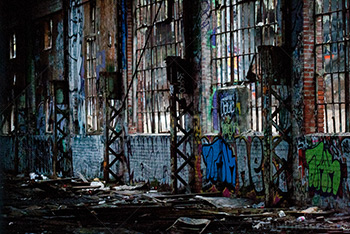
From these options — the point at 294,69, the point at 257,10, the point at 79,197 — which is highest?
the point at 257,10

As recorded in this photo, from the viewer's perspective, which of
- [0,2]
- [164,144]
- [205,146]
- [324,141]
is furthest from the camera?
[164,144]

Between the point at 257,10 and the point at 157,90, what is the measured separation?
4888 millimetres

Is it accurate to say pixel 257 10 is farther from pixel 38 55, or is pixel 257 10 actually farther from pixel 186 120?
pixel 38 55

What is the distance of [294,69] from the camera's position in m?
11.7

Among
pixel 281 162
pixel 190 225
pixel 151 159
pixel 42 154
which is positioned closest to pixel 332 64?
pixel 281 162

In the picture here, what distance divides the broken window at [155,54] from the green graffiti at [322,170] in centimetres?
597

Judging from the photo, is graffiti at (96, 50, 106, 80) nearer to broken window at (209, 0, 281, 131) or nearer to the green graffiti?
broken window at (209, 0, 281, 131)

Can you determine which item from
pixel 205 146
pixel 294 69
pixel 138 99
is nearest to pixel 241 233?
pixel 294 69

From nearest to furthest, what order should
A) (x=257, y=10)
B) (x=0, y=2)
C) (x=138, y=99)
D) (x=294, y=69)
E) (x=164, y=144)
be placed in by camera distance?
(x=0, y=2) → (x=294, y=69) → (x=257, y=10) → (x=164, y=144) → (x=138, y=99)

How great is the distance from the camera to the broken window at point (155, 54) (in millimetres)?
16062

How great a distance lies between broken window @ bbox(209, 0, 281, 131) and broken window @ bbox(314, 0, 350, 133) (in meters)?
1.28

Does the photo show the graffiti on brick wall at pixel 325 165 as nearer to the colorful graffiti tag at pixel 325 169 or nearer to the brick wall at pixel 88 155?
the colorful graffiti tag at pixel 325 169

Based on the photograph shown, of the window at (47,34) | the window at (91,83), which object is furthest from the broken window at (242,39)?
the window at (47,34)

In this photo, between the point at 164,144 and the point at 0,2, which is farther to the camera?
the point at 164,144
